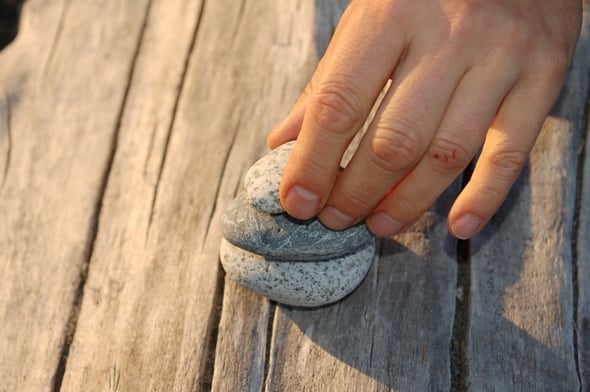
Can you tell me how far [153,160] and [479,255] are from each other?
4.26 ft

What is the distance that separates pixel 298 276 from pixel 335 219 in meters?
0.26

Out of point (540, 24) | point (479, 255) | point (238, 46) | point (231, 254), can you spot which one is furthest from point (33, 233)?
point (540, 24)

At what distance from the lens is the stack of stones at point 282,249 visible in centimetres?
A: 228

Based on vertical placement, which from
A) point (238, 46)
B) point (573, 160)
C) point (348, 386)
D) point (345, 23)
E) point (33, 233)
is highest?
point (345, 23)

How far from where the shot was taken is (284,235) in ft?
7.50

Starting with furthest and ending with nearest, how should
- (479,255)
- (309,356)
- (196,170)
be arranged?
1. (196,170)
2. (479,255)
3. (309,356)

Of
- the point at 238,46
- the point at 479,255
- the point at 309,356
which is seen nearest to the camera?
the point at 309,356

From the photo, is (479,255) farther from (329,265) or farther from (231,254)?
(231,254)

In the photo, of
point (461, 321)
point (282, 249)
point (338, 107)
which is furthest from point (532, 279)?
point (338, 107)

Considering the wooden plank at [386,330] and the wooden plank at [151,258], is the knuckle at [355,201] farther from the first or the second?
the wooden plank at [151,258]

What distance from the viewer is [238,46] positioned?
3.03 m

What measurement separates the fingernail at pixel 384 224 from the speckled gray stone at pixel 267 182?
0.97ft

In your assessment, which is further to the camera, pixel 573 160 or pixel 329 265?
pixel 573 160

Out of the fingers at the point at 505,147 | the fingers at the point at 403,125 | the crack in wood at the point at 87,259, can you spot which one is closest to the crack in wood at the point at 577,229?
the fingers at the point at 505,147
